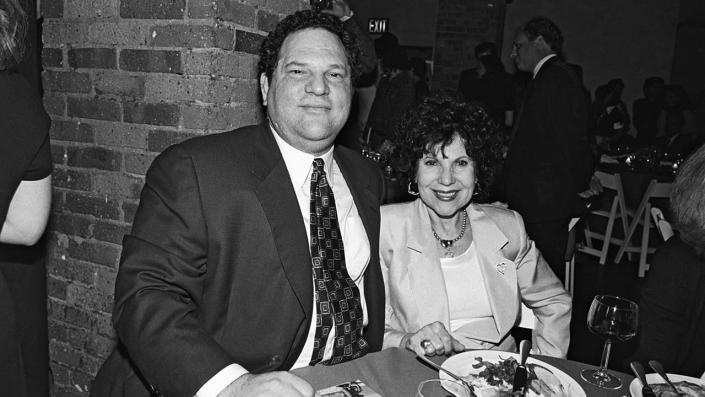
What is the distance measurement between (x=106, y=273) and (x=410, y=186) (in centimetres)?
126

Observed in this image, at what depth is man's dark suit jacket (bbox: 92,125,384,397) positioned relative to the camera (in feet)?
4.48

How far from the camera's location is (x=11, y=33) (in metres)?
1.59

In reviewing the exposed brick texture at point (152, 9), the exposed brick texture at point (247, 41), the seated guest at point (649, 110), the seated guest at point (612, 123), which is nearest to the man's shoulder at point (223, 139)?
the exposed brick texture at point (247, 41)

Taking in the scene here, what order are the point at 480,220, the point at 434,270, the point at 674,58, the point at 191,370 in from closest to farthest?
1. the point at 191,370
2. the point at 434,270
3. the point at 480,220
4. the point at 674,58

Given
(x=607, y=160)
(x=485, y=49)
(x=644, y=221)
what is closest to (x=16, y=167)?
(x=485, y=49)

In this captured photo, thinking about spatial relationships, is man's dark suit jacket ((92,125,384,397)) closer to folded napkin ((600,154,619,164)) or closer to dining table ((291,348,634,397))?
dining table ((291,348,634,397))

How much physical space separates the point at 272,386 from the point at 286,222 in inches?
20.9

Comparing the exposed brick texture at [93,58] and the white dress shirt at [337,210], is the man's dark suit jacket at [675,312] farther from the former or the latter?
the exposed brick texture at [93,58]

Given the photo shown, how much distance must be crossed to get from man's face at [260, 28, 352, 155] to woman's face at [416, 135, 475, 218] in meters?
0.47

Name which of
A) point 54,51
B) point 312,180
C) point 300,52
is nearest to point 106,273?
point 54,51

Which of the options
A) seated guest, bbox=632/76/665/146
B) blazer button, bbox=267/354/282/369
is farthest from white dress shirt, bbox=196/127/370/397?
seated guest, bbox=632/76/665/146

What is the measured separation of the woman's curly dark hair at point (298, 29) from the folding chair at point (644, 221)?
4595 millimetres

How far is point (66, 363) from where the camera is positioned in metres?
2.48

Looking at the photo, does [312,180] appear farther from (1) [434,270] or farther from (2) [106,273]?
(2) [106,273]
